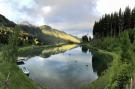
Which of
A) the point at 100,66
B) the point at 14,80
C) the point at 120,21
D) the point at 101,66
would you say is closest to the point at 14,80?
the point at 14,80

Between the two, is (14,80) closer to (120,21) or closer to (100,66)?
(100,66)

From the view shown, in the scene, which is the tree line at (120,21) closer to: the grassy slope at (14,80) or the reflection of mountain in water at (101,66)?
the reflection of mountain in water at (101,66)

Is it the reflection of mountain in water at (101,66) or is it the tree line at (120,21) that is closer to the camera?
the reflection of mountain in water at (101,66)

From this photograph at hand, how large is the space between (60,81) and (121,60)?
36890 mm

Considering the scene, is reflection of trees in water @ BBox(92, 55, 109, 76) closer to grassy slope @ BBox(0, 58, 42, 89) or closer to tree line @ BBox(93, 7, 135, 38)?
grassy slope @ BBox(0, 58, 42, 89)

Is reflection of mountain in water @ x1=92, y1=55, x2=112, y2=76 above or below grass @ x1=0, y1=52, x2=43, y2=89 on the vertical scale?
below

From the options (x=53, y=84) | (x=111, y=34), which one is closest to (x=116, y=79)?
(x=53, y=84)

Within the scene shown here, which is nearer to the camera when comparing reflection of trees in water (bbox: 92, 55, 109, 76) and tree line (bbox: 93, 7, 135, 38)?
reflection of trees in water (bbox: 92, 55, 109, 76)

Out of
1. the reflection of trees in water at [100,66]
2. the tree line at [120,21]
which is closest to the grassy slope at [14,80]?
the reflection of trees in water at [100,66]

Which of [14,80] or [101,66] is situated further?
[101,66]

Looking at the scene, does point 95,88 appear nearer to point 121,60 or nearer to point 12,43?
point 121,60

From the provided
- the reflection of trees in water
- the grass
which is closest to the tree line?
the reflection of trees in water

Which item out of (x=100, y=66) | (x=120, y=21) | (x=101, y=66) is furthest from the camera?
(x=120, y=21)

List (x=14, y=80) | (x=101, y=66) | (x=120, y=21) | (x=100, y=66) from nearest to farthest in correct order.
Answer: (x=14, y=80) → (x=101, y=66) → (x=100, y=66) → (x=120, y=21)
